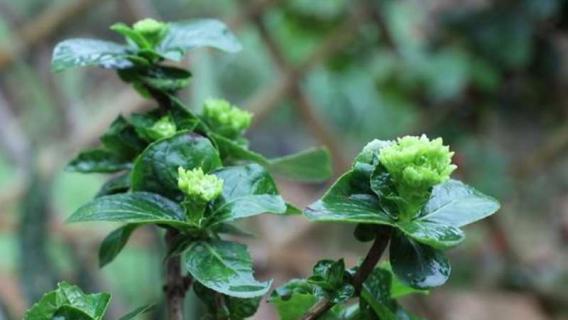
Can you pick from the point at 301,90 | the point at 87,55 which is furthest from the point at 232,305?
the point at 301,90

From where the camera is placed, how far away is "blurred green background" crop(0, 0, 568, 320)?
1.34 metres

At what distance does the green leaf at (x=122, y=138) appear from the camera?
1.27 ft

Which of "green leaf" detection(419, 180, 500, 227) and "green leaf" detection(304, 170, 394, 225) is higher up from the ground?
"green leaf" detection(304, 170, 394, 225)

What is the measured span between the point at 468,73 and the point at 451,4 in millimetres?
132

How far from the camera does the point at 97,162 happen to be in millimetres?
400

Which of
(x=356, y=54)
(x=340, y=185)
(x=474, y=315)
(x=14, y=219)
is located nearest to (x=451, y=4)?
(x=356, y=54)

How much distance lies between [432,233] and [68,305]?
13 cm

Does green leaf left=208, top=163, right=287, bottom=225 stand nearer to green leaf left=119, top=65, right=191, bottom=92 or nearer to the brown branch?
green leaf left=119, top=65, right=191, bottom=92

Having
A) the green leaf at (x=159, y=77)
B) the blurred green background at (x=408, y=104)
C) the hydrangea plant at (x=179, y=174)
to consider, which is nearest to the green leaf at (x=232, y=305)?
the hydrangea plant at (x=179, y=174)

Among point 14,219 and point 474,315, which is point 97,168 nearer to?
point 14,219

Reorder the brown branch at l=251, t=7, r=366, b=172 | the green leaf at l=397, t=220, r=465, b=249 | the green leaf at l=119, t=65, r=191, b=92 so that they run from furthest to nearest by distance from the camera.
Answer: the brown branch at l=251, t=7, r=366, b=172
the green leaf at l=119, t=65, r=191, b=92
the green leaf at l=397, t=220, r=465, b=249

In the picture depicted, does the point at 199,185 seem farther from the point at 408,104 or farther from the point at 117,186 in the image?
the point at 408,104

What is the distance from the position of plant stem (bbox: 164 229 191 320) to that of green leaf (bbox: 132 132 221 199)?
24mm

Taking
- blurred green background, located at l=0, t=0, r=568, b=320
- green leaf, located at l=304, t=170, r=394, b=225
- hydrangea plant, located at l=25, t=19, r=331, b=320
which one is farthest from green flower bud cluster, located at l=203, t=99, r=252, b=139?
blurred green background, located at l=0, t=0, r=568, b=320
